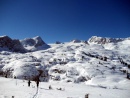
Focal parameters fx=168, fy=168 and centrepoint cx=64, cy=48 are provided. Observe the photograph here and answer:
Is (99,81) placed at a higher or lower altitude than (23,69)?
lower

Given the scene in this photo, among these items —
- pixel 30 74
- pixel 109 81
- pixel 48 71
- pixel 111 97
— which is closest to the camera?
pixel 111 97

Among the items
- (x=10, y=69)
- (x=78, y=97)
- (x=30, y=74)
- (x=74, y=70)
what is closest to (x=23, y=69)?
(x=30, y=74)

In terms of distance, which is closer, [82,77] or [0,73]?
[82,77]

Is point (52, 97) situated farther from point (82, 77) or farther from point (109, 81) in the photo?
point (82, 77)

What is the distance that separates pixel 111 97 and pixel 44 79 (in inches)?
3338

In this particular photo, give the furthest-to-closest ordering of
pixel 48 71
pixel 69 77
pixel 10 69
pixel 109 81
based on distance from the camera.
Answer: pixel 48 71, pixel 10 69, pixel 69 77, pixel 109 81

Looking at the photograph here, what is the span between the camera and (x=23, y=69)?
101375 mm

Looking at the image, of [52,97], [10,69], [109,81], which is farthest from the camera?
[10,69]

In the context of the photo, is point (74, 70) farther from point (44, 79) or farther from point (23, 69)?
point (23, 69)

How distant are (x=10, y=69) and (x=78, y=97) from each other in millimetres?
93302

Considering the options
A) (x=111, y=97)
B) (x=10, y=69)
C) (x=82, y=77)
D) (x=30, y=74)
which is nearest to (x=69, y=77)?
(x=82, y=77)

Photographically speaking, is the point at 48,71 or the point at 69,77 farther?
the point at 48,71

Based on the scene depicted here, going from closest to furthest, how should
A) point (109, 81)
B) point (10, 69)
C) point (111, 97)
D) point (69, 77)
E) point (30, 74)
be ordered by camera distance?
point (111, 97)
point (109, 81)
point (30, 74)
point (69, 77)
point (10, 69)

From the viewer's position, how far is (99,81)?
90312mm
